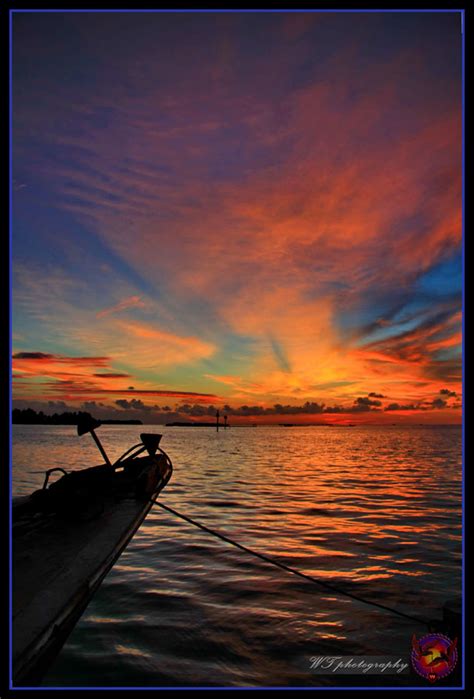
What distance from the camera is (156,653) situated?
6.18m

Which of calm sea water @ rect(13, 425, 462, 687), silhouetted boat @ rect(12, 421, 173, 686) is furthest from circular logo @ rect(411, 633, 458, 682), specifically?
silhouetted boat @ rect(12, 421, 173, 686)

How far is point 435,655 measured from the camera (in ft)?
15.0

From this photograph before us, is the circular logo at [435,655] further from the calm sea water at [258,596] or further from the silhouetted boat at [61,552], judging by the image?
the silhouetted boat at [61,552]

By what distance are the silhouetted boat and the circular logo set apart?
12.1ft

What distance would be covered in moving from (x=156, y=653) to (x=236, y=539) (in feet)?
21.0

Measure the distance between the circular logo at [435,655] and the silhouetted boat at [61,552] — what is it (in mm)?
3695

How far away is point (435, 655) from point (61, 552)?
523cm

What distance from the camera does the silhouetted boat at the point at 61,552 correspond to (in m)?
4.36

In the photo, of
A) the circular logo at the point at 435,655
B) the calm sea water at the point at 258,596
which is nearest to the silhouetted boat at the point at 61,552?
the calm sea water at the point at 258,596

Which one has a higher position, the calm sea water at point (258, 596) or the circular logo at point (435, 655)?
the circular logo at point (435, 655)

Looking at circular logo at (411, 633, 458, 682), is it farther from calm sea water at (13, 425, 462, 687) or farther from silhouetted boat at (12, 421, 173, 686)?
silhouetted boat at (12, 421, 173, 686)

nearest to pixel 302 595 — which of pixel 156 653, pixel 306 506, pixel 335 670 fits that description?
pixel 335 670

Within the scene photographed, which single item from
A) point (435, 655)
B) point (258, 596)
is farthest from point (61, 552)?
point (435, 655)
